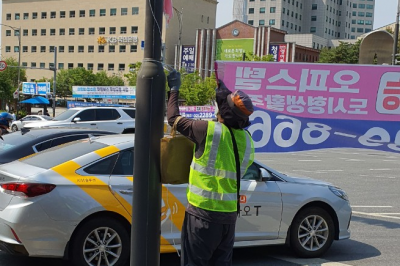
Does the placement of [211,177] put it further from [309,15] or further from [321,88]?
[309,15]

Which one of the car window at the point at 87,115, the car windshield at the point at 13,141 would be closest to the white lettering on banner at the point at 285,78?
the car windshield at the point at 13,141

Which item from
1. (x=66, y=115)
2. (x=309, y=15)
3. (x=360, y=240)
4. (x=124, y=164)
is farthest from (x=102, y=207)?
(x=309, y=15)

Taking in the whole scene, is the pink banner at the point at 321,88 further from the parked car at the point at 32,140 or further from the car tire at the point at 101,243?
the car tire at the point at 101,243

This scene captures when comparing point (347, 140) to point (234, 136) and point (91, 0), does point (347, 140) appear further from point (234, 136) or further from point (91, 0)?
point (91, 0)

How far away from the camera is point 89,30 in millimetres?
104562

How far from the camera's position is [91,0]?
104 metres

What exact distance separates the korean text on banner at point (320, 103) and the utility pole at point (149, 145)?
14.3 ft

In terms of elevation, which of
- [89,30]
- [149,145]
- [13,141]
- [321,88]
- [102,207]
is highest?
[89,30]

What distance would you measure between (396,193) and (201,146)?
10.2 metres

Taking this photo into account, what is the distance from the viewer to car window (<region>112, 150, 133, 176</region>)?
600 cm

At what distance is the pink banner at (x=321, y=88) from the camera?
26.5 feet

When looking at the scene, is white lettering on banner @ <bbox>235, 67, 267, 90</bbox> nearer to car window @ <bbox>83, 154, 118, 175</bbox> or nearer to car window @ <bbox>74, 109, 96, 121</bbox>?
car window @ <bbox>83, 154, 118, 175</bbox>

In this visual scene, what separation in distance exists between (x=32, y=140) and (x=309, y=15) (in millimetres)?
138579

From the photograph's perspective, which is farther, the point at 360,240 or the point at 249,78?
the point at 249,78
